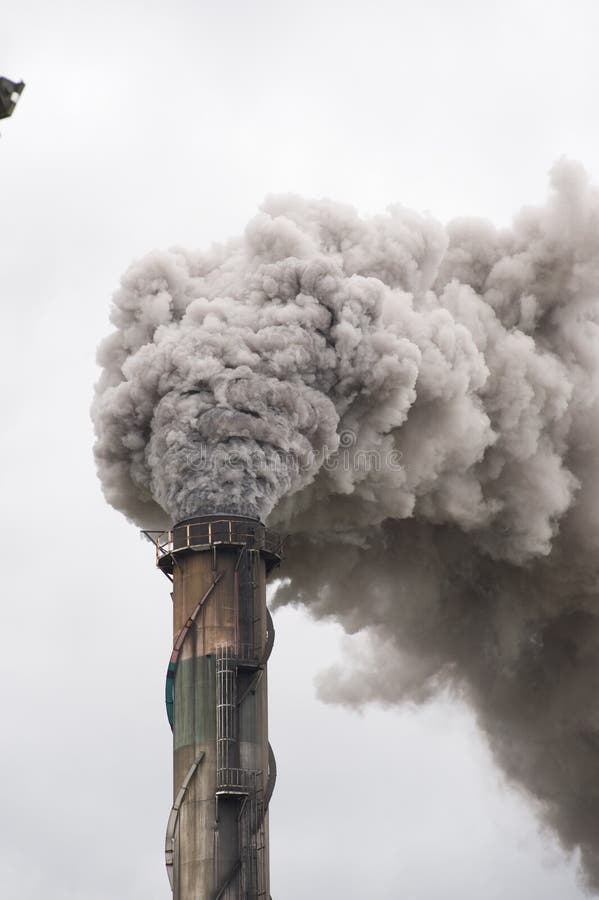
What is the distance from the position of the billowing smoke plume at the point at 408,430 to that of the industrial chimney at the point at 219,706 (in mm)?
1999

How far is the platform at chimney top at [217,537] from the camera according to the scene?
6178 cm

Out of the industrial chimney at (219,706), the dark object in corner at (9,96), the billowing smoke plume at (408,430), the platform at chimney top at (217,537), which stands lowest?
the dark object in corner at (9,96)

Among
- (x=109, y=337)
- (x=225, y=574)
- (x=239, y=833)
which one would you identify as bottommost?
(x=239, y=833)

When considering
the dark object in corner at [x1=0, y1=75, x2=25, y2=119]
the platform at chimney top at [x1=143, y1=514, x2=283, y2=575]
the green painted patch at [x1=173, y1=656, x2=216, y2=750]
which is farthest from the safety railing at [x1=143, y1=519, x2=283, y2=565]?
the dark object in corner at [x1=0, y1=75, x2=25, y2=119]

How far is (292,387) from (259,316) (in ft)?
12.1

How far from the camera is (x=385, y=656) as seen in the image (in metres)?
83.6

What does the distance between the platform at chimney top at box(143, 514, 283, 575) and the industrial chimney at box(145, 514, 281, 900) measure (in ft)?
0.13

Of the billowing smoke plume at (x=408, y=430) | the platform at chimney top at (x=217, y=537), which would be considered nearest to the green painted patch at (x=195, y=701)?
the platform at chimney top at (x=217, y=537)

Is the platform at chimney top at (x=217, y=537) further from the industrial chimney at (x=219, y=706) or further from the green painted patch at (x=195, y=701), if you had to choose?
the green painted patch at (x=195, y=701)

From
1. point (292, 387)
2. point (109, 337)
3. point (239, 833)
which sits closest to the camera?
point (239, 833)

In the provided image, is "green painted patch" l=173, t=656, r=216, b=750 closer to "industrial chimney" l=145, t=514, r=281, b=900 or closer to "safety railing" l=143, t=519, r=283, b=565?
"industrial chimney" l=145, t=514, r=281, b=900

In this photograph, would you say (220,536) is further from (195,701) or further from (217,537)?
(195,701)

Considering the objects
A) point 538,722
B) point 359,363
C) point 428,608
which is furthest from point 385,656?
point 359,363

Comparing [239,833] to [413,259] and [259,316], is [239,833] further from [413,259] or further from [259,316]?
[413,259]
